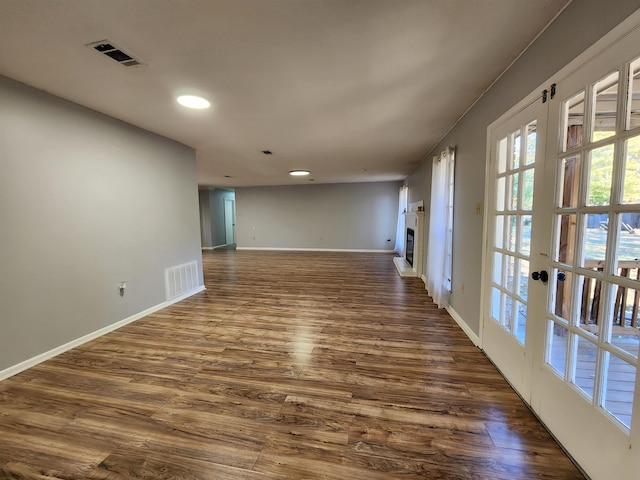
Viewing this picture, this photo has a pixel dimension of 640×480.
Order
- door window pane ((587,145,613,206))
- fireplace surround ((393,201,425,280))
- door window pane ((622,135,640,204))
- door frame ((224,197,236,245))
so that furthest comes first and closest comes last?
1. door frame ((224,197,236,245))
2. fireplace surround ((393,201,425,280))
3. door window pane ((587,145,613,206))
4. door window pane ((622,135,640,204))

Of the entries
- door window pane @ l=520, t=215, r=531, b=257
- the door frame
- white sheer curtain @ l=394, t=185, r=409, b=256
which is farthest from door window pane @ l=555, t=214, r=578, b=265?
the door frame

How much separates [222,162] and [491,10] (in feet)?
15.8

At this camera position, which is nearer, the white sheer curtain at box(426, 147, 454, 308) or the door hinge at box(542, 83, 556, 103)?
Answer: the door hinge at box(542, 83, 556, 103)

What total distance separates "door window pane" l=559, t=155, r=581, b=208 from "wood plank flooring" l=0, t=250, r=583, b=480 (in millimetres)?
1321

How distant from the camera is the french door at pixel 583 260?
3.64ft

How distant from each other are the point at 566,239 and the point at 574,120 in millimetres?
653

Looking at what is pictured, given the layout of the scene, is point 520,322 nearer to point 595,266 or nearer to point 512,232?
point 512,232

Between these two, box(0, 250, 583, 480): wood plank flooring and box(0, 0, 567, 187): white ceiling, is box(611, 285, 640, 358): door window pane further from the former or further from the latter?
box(0, 0, 567, 187): white ceiling

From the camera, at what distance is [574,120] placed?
4.79 feet

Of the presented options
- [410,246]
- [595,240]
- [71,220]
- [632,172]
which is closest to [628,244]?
[595,240]

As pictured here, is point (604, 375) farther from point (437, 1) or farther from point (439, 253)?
point (439, 253)

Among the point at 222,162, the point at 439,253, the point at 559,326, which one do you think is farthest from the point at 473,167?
the point at 222,162

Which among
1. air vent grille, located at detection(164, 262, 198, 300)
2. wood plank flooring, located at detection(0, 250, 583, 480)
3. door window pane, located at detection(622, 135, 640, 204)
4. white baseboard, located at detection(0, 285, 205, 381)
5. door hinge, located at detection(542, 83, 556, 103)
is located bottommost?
wood plank flooring, located at detection(0, 250, 583, 480)

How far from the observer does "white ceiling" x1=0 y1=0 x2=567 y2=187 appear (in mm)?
1407
